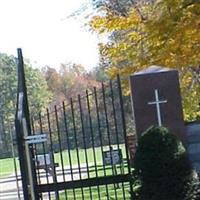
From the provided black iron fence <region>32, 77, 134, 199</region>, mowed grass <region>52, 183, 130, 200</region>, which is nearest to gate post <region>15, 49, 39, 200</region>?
black iron fence <region>32, 77, 134, 199</region>

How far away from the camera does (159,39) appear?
623 inches

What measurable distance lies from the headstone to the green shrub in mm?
789

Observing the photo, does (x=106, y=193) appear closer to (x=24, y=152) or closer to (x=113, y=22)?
(x=24, y=152)

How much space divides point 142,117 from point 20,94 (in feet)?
5.42

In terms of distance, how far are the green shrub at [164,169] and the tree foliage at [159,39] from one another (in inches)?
268

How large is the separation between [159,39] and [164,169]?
8.21 metres

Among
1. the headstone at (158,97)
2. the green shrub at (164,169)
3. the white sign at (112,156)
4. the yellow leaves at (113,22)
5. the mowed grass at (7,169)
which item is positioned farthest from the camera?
the mowed grass at (7,169)

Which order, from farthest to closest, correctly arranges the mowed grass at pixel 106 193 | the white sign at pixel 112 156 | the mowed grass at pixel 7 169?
the mowed grass at pixel 7 169 → the mowed grass at pixel 106 193 → the white sign at pixel 112 156

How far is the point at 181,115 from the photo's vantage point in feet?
29.3

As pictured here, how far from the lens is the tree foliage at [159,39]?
15.0 meters

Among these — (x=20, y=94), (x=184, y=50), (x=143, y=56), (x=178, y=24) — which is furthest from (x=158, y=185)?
(x=143, y=56)

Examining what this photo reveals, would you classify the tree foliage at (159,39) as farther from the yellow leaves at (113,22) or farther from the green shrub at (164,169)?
the green shrub at (164,169)

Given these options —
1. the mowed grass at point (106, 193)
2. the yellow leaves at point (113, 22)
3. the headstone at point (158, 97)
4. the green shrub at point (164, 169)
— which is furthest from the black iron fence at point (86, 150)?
the yellow leaves at point (113, 22)

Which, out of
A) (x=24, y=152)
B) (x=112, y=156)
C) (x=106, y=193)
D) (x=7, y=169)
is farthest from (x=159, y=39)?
(x=7, y=169)
